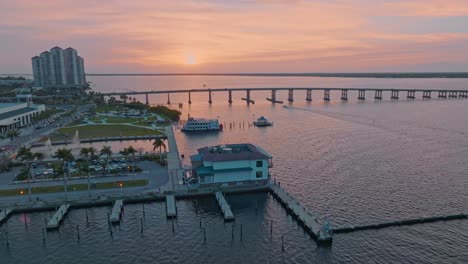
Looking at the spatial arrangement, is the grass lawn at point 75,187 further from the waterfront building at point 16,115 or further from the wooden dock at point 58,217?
the waterfront building at point 16,115

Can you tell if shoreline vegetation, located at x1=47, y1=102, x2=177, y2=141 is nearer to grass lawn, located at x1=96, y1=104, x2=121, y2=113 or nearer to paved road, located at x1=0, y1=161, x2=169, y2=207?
grass lawn, located at x1=96, y1=104, x2=121, y2=113

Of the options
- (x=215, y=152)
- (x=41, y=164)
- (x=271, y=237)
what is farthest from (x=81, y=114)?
(x=271, y=237)

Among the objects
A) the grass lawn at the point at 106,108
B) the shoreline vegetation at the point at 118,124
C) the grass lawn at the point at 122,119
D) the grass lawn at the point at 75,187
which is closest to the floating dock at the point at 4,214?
the grass lawn at the point at 75,187

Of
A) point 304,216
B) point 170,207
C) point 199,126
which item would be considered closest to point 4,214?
point 170,207

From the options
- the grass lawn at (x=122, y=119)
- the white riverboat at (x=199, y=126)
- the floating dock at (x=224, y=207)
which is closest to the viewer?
the floating dock at (x=224, y=207)

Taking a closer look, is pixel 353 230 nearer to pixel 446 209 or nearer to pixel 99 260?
pixel 446 209

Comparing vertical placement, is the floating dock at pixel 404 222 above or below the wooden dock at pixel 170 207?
below

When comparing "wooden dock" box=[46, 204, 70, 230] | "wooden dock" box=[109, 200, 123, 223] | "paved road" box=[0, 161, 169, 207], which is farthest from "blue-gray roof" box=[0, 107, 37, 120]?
"wooden dock" box=[109, 200, 123, 223]
